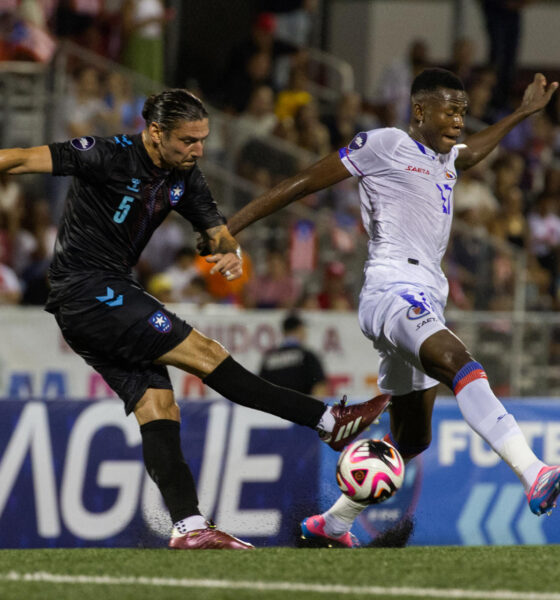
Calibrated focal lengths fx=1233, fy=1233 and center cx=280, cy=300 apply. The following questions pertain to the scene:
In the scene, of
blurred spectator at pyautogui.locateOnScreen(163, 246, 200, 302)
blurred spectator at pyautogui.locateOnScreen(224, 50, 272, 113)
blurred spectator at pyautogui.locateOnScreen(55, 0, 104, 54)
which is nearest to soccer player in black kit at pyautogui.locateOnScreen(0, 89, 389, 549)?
blurred spectator at pyautogui.locateOnScreen(163, 246, 200, 302)

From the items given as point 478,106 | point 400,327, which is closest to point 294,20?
point 478,106

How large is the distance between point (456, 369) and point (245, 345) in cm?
515

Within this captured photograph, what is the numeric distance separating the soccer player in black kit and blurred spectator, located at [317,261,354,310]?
5.47 m

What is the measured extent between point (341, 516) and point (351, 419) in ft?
2.81

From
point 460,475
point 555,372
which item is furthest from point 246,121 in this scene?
point 460,475

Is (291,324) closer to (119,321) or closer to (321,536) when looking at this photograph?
(321,536)

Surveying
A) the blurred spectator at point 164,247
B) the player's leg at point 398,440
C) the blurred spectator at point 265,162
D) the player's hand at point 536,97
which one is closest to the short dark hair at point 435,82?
the player's hand at point 536,97

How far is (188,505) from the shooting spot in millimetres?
5828

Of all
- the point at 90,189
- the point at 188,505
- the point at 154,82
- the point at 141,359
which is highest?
the point at 154,82

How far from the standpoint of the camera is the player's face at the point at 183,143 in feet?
18.8

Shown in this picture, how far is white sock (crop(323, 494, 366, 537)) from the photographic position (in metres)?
6.53

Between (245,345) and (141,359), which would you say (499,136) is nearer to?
(141,359)

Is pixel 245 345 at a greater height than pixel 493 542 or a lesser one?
greater

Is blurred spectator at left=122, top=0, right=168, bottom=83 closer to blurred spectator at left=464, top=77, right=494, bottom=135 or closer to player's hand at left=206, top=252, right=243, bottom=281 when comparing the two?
blurred spectator at left=464, top=77, right=494, bottom=135
